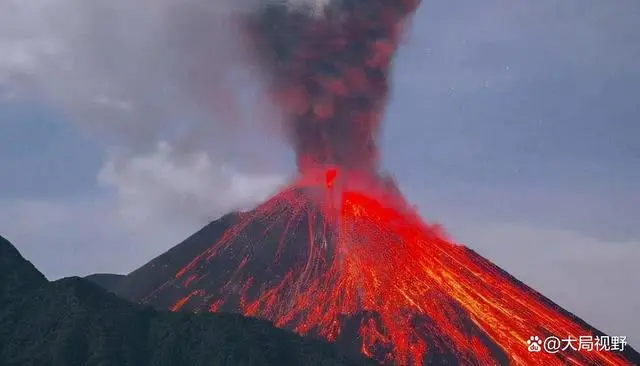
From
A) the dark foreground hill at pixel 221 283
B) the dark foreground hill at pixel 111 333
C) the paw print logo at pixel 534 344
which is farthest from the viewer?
the paw print logo at pixel 534 344

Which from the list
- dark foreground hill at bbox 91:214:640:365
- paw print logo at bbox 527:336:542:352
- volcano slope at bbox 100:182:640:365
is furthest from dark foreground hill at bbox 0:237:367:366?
paw print logo at bbox 527:336:542:352

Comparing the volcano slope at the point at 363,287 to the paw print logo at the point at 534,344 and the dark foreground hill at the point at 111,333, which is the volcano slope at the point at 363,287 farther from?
the dark foreground hill at the point at 111,333

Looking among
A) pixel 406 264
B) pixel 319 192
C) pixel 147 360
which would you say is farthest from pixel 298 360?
pixel 319 192

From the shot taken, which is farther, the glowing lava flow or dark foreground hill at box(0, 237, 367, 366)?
the glowing lava flow

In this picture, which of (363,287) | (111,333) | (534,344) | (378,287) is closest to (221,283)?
(363,287)

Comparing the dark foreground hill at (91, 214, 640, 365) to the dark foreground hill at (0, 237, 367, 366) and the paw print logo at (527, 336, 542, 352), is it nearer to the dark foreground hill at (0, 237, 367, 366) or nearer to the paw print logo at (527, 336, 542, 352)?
the paw print logo at (527, 336, 542, 352)

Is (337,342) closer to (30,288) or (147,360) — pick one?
(147,360)

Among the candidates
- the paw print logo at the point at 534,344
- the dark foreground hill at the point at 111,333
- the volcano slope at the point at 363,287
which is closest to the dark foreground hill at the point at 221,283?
the volcano slope at the point at 363,287

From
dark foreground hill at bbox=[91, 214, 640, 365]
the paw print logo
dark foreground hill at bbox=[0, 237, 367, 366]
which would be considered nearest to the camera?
dark foreground hill at bbox=[0, 237, 367, 366]

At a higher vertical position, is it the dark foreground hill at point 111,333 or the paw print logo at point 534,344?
the paw print logo at point 534,344
